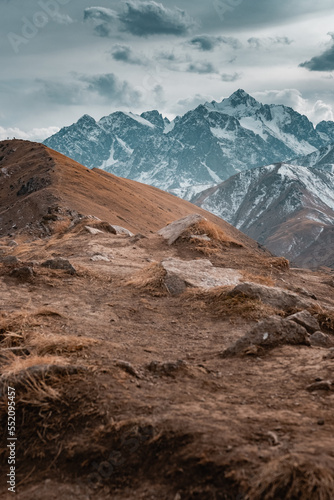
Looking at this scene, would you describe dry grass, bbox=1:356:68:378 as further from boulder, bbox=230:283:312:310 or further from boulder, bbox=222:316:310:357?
boulder, bbox=230:283:312:310

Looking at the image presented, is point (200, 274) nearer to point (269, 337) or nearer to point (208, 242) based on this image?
point (208, 242)

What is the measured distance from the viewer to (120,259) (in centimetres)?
1400

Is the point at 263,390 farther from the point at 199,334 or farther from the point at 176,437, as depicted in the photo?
the point at 199,334

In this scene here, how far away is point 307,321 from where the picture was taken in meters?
7.23

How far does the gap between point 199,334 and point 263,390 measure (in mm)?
2747

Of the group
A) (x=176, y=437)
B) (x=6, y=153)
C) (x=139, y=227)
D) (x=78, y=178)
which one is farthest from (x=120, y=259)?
(x=6, y=153)

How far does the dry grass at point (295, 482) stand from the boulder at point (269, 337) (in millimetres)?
3021

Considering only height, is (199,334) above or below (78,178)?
below

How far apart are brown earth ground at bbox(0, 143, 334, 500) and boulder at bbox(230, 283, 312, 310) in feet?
2.10

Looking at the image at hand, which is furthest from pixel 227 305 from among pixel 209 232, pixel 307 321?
pixel 209 232

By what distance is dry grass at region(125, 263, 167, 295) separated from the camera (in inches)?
392

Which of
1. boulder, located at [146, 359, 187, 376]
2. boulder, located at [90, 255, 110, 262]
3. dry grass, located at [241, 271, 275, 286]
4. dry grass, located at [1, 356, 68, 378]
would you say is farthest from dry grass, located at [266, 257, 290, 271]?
dry grass, located at [1, 356, 68, 378]

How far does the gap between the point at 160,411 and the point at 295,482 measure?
1531mm

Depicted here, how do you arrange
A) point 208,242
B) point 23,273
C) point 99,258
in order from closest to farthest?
point 23,273 < point 99,258 < point 208,242
